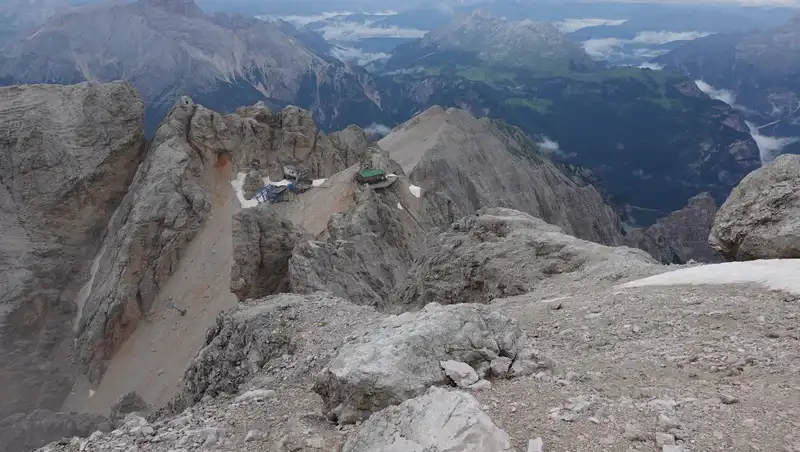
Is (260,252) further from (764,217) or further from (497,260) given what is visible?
(764,217)

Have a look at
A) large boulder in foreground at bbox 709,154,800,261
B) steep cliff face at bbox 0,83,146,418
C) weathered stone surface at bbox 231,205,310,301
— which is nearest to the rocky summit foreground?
weathered stone surface at bbox 231,205,310,301

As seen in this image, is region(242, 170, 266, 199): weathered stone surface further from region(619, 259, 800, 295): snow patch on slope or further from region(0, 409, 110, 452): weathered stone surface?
region(619, 259, 800, 295): snow patch on slope

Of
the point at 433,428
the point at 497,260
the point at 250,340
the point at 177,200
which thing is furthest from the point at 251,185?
the point at 433,428

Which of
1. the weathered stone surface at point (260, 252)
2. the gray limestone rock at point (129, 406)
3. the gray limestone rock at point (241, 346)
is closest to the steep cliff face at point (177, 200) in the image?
the weathered stone surface at point (260, 252)

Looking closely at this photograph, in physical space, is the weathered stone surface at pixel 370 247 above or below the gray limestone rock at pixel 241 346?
below

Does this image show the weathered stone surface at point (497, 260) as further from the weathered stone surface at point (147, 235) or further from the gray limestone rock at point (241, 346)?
the weathered stone surface at point (147, 235)

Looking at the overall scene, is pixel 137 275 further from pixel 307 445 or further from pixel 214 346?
pixel 307 445
